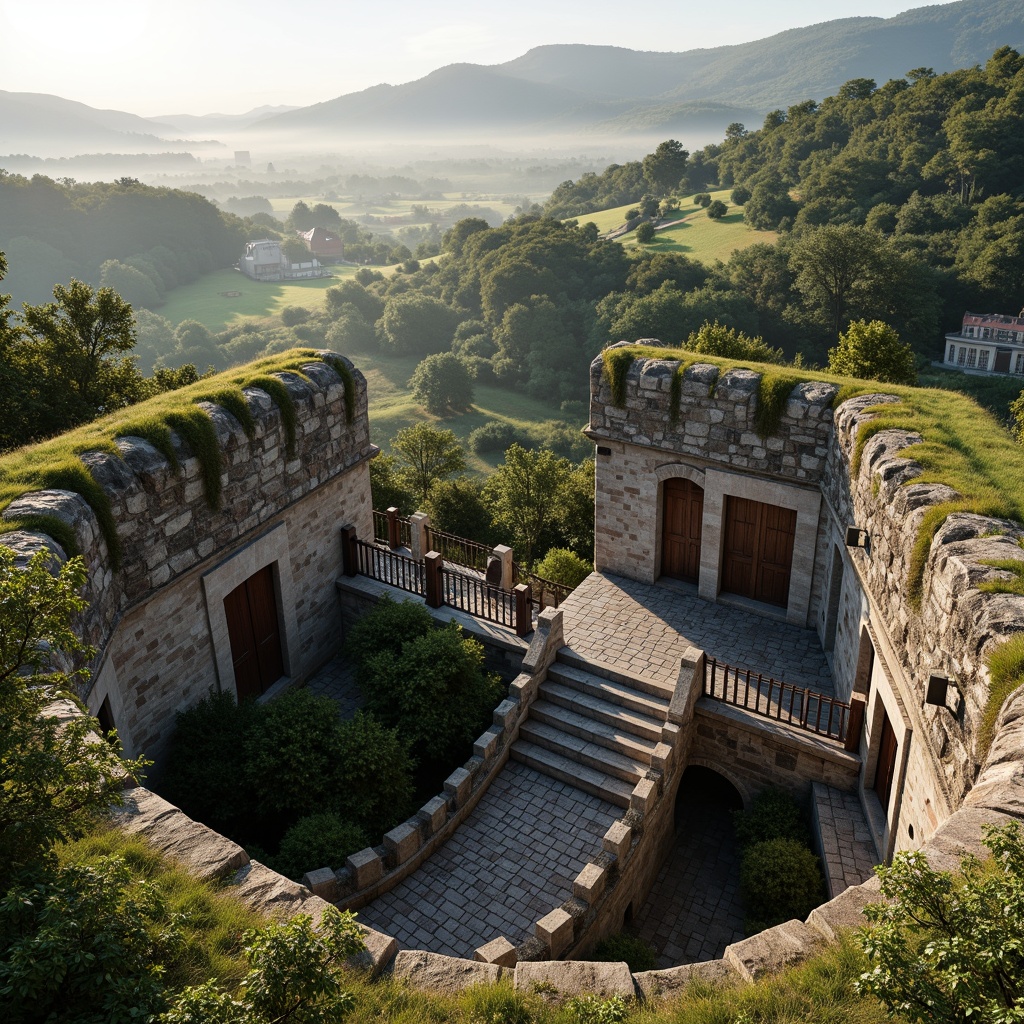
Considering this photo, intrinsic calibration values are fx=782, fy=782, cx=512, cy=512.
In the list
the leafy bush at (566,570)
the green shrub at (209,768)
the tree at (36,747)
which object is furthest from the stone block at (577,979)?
the leafy bush at (566,570)

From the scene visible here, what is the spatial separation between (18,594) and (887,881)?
4.45 m

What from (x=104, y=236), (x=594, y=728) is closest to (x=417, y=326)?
(x=104, y=236)

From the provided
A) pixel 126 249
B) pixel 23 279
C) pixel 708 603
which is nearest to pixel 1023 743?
pixel 708 603

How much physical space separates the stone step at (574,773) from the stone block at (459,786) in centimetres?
110

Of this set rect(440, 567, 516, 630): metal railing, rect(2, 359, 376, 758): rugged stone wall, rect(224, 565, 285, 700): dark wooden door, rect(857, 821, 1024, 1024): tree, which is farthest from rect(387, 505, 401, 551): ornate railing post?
rect(857, 821, 1024, 1024): tree

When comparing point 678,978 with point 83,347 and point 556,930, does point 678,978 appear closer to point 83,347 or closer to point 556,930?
point 556,930

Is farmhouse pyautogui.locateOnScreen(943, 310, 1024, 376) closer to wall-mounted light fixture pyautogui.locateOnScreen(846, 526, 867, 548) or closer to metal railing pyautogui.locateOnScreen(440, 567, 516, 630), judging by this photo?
wall-mounted light fixture pyautogui.locateOnScreen(846, 526, 867, 548)

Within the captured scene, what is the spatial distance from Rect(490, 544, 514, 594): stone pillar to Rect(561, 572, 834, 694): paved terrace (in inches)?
45.6

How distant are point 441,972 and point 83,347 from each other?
1549 cm

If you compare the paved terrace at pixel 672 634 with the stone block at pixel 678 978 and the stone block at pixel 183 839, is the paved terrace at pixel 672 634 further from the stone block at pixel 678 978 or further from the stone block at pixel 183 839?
the stone block at pixel 183 839

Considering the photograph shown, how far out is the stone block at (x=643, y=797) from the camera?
9.97 meters

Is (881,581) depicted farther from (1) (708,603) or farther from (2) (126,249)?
(2) (126,249)

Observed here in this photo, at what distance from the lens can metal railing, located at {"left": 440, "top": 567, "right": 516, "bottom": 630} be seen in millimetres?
12984

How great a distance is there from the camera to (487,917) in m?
9.30
